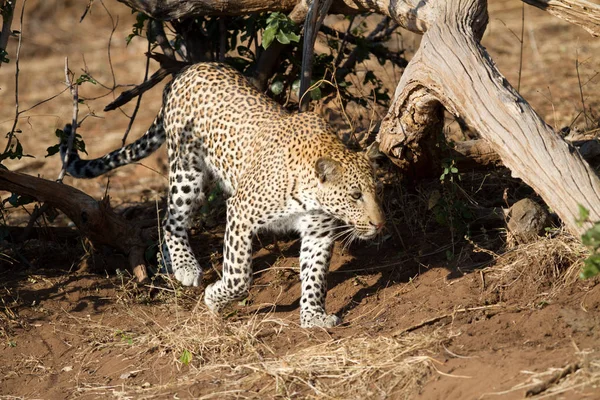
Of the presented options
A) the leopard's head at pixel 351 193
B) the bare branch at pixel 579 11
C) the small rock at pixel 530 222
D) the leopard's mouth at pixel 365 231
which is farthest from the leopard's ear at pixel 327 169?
the bare branch at pixel 579 11

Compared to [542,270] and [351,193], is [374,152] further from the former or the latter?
[542,270]

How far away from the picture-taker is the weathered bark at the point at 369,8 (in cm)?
647

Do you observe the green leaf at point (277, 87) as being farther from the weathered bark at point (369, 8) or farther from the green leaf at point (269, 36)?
the green leaf at point (269, 36)

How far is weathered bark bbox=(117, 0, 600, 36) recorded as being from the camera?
6.47m

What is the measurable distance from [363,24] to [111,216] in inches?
130

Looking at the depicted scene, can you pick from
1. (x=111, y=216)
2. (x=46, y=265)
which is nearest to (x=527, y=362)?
(x=111, y=216)

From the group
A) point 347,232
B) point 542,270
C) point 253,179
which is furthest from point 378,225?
point 542,270

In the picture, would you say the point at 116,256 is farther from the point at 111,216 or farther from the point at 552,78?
the point at 552,78

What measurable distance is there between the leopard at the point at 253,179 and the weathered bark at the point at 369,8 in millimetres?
563

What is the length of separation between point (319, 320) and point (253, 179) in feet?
3.78

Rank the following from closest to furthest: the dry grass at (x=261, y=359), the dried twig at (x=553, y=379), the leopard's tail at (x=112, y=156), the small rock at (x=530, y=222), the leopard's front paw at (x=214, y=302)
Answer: the dried twig at (x=553, y=379) → the dry grass at (x=261, y=359) → the small rock at (x=530, y=222) → the leopard's front paw at (x=214, y=302) → the leopard's tail at (x=112, y=156)

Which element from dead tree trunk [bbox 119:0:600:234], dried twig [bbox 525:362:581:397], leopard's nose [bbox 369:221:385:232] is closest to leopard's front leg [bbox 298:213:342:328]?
leopard's nose [bbox 369:221:385:232]

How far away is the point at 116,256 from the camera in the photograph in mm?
8273

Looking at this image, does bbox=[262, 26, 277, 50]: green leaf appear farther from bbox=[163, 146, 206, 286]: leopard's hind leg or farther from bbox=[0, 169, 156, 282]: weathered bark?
bbox=[0, 169, 156, 282]: weathered bark
